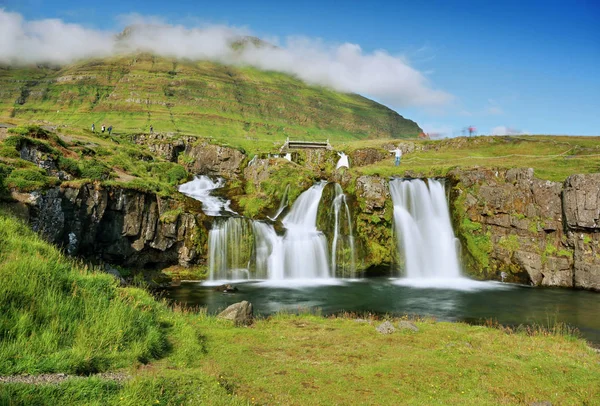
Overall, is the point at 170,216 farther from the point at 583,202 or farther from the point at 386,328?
the point at 583,202

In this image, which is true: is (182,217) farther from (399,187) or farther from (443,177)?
(443,177)

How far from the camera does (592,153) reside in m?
48.2

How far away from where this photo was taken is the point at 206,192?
5112 centimetres

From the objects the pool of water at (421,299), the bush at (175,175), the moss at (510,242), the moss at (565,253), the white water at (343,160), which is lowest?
the pool of water at (421,299)

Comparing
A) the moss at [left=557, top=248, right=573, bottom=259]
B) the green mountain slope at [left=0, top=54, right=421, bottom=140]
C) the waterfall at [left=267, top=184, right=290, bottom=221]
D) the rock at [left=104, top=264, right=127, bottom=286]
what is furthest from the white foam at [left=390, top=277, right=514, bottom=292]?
the green mountain slope at [left=0, top=54, right=421, bottom=140]

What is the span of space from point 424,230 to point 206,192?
94.6ft

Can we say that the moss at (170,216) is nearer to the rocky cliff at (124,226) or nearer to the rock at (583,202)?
the rocky cliff at (124,226)

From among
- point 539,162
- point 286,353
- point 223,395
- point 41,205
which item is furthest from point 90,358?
point 539,162

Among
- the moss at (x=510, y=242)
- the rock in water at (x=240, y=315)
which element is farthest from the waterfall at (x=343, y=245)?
the rock in water at (x=240, y=315)

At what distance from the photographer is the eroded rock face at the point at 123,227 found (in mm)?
26844

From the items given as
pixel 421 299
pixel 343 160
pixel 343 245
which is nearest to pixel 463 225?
pixel 343 245

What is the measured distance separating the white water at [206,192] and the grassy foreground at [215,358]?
28.6 meters

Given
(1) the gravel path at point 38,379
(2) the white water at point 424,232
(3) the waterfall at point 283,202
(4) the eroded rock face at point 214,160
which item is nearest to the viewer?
(1) the gravel path at point 38,379

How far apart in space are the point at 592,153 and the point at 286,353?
53154 millimetres
